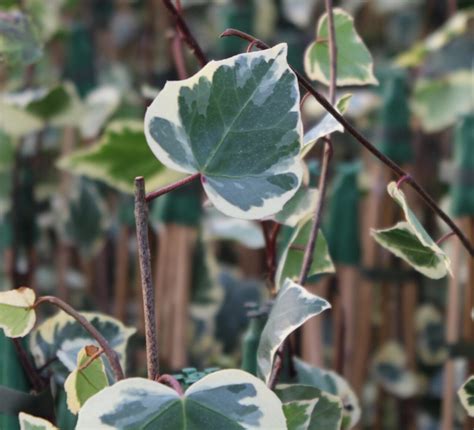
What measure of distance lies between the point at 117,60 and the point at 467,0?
2.38 feet

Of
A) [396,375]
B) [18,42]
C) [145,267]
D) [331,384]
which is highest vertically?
[18,42]

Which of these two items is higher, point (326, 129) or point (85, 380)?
point (326, 129)

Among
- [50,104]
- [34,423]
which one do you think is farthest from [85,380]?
[50,104]

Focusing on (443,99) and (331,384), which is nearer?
(331,384)

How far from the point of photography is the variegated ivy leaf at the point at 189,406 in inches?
11.5

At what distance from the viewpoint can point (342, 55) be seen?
48 cm

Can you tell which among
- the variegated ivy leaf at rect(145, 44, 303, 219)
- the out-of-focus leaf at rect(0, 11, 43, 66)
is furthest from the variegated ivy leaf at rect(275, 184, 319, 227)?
the out-of-focus leaf at rect(0, 11, 43, 66)

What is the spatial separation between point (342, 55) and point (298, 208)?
104 millimetres

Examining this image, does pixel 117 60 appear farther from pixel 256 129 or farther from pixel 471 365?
pixel 256 129

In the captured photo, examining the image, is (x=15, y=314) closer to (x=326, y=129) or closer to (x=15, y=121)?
(x=326, y=129)

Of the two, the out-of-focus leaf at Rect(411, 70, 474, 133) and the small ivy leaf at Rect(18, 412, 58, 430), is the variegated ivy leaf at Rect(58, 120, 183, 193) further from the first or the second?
the out-of-focus leaf at Rect(411, 70, 474, 133)

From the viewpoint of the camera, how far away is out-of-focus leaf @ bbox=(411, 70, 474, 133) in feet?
3.31

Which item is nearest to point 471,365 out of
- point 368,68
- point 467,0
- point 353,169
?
point 353,169

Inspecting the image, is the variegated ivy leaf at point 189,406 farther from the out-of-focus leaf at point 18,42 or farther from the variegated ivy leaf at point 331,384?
the out-of-focus leaf at point 18,42
